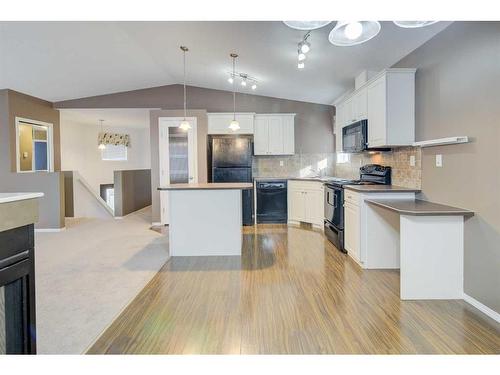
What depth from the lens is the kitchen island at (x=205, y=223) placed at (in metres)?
4.06

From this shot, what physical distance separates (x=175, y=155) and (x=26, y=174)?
2.69m

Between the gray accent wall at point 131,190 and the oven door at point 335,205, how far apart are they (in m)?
5.00

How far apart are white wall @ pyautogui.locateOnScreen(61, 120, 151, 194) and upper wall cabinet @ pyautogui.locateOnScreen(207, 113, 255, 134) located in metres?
5.16

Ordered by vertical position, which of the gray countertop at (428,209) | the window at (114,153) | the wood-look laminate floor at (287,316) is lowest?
the wood-look laminate floor at (287,316)

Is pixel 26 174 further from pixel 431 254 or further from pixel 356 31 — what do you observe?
pixel 431 254

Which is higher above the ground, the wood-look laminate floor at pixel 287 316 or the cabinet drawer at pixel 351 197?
the cabinet drawer at pixel 351 197

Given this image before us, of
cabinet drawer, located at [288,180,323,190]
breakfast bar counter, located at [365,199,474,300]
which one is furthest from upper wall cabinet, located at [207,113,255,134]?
breakfast bar counter, located at [365,199,474,300]


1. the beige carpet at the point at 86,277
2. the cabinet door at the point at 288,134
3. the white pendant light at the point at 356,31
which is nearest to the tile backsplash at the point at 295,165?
the cabinet door at the point at 288,134

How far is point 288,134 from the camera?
6355mm

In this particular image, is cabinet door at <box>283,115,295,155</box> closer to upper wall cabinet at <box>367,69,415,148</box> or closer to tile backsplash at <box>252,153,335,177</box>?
tile backsplash at <box>252,153,335,177</box>

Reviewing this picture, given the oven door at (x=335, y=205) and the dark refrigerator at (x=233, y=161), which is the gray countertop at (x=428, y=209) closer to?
the oven door at (x=335, y=205)

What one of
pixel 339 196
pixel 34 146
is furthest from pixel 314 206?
pixel 34 146

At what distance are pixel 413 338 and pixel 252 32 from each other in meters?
3.34
